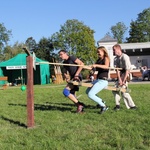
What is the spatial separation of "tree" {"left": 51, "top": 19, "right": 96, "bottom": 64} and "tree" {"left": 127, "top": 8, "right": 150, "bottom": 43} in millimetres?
23429

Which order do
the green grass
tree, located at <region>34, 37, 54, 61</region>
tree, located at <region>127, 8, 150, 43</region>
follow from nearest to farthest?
the green grass → tree, located at <region>34, 37, 54, 61</region> → tree, located at <region>127, 8, 150, 43</region>

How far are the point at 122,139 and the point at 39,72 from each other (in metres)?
27.6

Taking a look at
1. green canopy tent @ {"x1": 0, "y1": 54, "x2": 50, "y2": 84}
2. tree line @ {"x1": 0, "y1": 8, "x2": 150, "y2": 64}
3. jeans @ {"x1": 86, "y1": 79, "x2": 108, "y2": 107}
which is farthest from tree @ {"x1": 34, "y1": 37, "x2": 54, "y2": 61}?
jeans @ {"x1": 86, "y1": 79, "x2": 108, "y2": 107}

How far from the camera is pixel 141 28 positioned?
81.6m

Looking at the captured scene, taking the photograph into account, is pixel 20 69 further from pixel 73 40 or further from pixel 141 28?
pixel 141 28

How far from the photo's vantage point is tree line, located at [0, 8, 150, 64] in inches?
2422

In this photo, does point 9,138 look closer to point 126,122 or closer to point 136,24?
point 126,122

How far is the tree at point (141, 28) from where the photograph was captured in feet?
267

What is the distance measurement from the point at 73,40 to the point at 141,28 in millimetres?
27167

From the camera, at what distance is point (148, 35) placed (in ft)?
268

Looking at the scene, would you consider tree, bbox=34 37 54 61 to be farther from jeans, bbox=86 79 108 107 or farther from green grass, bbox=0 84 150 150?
green grass, bbox=0 84 150 150

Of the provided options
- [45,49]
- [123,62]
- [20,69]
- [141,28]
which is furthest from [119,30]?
[123,62]

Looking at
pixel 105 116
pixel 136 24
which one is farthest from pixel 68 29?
pixel 105 116

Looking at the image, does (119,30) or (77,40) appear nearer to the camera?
(77,40)
